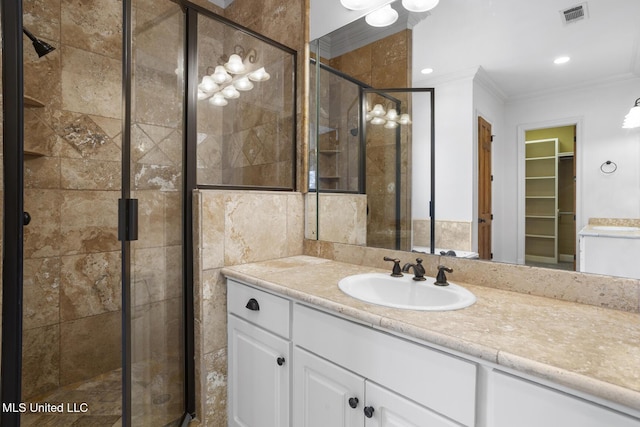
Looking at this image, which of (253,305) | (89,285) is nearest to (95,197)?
(89,285)

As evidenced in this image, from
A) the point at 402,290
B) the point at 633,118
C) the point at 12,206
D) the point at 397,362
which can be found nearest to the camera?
the point at 12,206

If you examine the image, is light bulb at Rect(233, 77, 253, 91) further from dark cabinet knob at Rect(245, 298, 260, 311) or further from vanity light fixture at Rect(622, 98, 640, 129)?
vanity light fixture at Rect(622, 98, 640, 129)

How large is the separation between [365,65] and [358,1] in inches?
13.1

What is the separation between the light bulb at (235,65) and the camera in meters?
1.84

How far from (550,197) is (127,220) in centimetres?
154

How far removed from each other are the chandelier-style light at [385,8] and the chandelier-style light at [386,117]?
1.32 feet

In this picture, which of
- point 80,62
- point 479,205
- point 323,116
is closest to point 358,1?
point 323,116

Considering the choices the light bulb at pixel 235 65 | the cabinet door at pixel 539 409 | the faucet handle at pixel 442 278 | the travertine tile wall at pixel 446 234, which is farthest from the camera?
the light bulb at pixel 235 65

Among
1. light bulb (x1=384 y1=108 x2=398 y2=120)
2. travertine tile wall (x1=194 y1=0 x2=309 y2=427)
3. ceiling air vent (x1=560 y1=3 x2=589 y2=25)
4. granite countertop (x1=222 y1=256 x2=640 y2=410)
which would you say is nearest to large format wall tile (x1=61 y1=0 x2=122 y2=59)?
travertine tile wall (x1=194 y1=0 x2=309 y2=427)

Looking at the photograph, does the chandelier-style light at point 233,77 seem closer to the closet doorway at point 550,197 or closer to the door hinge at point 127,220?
the door hinge at point 127,220

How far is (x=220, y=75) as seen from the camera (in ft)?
5.95

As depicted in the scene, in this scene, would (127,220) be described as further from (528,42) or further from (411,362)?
(528,42)

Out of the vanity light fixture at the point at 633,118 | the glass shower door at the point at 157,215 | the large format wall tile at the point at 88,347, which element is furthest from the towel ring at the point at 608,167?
the large format wall tile at the point at 88,347

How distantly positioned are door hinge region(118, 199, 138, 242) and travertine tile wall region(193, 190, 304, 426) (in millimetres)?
340
